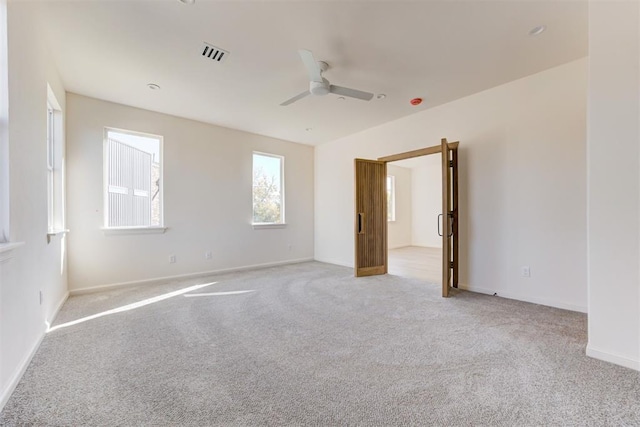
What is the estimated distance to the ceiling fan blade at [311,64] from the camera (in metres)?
2.35

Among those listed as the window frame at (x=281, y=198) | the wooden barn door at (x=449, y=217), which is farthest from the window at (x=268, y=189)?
the wooden barn door at (x=449, y=217)

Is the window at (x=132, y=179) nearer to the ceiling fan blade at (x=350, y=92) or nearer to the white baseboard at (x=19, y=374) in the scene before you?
the white baseboard at (x=19, y=374)

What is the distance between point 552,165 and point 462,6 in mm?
2116

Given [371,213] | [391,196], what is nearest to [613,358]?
[371,213]

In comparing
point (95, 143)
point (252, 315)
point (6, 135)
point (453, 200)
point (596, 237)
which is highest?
point (95, 143)

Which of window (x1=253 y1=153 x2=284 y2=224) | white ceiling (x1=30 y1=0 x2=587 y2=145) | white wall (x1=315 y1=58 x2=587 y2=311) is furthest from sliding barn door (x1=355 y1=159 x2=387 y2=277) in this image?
window (x1=253 y1=153 x2=284 y2=224)

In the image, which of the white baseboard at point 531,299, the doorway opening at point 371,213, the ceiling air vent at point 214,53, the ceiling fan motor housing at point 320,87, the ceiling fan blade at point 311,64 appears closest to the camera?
the ceiling fan blade at point 311,64

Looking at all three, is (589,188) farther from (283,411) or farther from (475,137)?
(283,411)

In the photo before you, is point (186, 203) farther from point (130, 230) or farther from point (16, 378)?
point (16, 378)

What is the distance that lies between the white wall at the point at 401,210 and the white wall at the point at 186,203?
11.4ft

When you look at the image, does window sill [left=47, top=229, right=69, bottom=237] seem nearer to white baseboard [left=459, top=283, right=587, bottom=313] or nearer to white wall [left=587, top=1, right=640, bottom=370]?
white wall [left=587, top=1, right=640, bottom=370]

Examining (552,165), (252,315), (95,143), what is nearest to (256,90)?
(95,143)

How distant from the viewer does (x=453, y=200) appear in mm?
3906

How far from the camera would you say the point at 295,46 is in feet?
8.71
